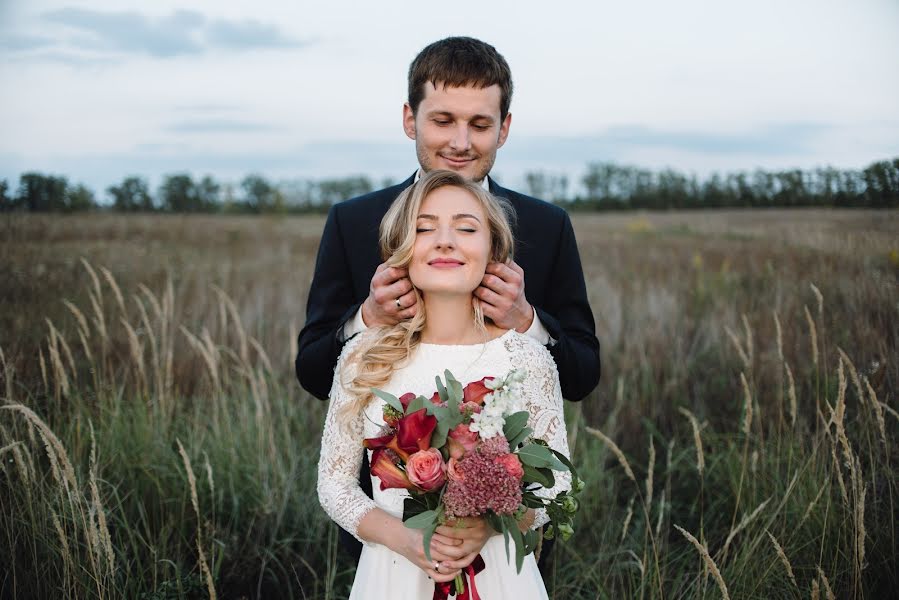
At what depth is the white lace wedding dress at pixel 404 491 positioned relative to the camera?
2.38m

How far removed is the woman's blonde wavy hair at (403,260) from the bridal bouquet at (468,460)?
0.98 ft

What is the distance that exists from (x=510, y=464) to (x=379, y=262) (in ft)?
4.80

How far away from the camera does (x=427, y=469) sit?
1927 mm

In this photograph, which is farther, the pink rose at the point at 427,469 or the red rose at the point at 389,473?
the red rose at the point at 389,473

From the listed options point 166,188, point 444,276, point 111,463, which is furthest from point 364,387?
point 166,188

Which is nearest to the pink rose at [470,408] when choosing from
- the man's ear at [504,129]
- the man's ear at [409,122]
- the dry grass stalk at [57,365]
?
the man's ear at [504,129]

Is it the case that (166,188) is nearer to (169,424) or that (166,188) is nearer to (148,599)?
(169,424)

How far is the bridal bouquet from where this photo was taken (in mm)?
1891

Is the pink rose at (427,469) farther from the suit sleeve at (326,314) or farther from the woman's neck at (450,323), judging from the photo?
the suit sleeve at (326,314)

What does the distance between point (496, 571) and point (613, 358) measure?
165 inches

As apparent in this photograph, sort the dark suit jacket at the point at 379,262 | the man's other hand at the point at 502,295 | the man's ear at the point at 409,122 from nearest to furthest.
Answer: the man's other hand at the point at 502,295 < the dark suit jacket at the point at 379,262 < the man's ear at the point at 409,122

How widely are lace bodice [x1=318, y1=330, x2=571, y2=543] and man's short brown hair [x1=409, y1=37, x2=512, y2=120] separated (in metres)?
1.16

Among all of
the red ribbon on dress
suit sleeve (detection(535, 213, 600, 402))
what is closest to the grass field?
suit sleeve (detection(535, 213, 600, 402))

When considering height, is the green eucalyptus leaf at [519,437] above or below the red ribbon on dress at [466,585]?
above
